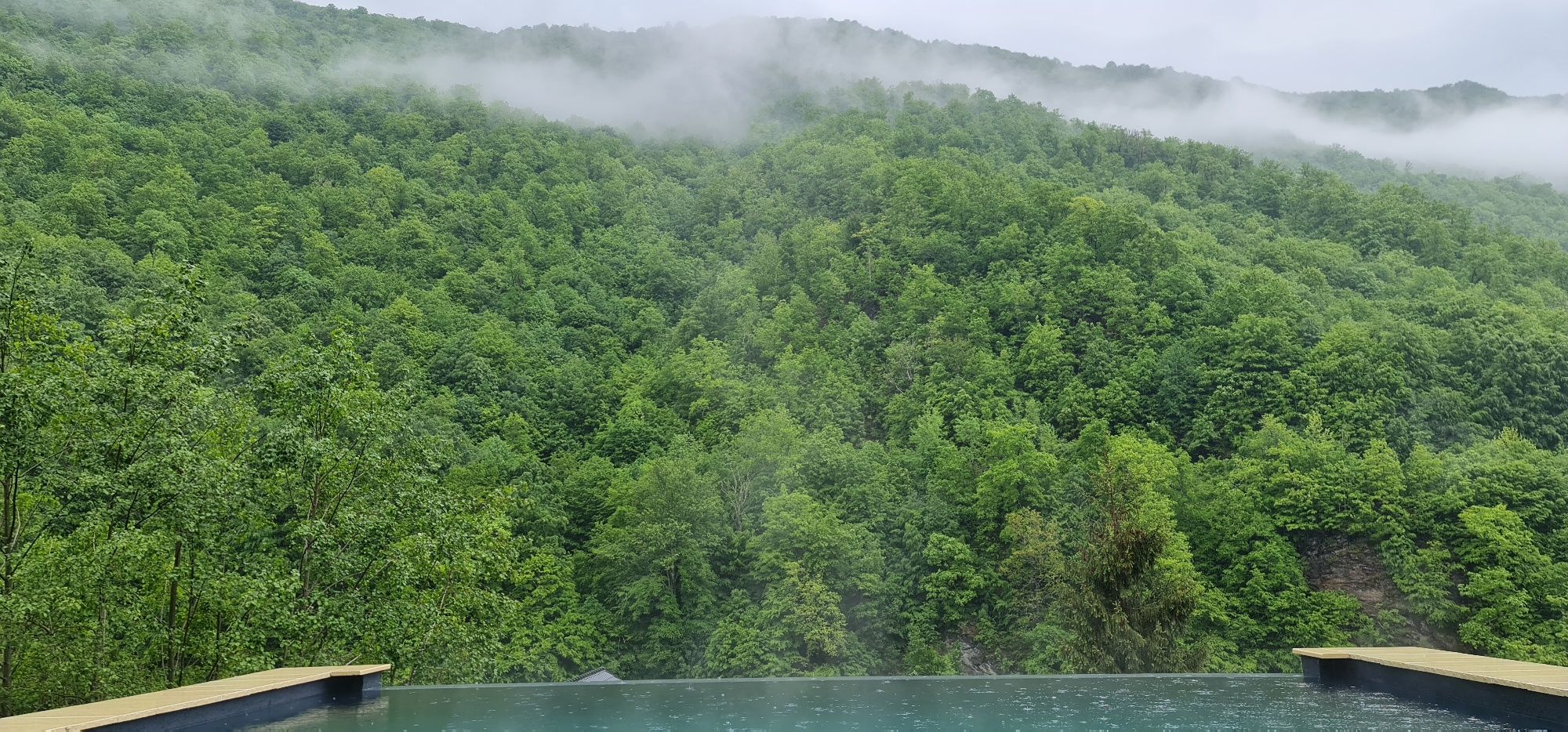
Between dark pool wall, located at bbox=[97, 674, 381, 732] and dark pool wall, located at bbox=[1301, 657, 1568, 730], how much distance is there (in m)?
12.1

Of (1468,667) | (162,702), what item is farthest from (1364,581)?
(162,702)

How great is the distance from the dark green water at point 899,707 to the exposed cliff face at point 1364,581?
33.1 m

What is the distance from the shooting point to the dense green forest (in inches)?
662

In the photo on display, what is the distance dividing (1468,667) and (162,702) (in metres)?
13.0

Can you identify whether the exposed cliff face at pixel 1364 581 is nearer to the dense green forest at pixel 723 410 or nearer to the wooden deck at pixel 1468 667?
the dense green forest at pixel 723 410

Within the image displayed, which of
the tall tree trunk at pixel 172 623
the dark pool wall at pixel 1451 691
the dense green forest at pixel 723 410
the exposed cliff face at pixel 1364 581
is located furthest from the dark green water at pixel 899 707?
the exposed cliff face at pixel 1364 581

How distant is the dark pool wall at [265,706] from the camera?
982cm

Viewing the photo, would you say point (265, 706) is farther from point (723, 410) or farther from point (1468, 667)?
point (723, 410)

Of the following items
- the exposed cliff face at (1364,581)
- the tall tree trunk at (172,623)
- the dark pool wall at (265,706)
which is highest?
the dark pool wall at (265,706)

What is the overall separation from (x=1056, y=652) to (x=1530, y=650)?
1620 cm

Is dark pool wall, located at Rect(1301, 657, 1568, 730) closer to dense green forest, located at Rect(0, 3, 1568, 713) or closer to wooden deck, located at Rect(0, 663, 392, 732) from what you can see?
wooden deck, located at Rect(0, 663, 392, 732)

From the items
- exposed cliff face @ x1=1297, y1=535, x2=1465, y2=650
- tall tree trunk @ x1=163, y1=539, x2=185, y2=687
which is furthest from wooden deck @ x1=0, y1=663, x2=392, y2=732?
exposed cliff face @ x1=1297, y1=535, x2=1465, y2=650

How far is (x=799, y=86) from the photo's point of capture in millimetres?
169125

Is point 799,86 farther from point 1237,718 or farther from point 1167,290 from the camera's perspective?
point 1237,718
